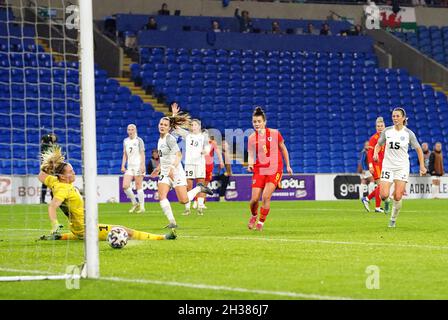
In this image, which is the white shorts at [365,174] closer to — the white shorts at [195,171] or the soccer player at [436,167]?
the soccer player at [436,167]

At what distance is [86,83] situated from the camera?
11016 millimetres

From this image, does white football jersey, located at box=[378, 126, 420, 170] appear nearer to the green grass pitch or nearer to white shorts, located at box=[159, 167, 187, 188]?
the green grass pitch

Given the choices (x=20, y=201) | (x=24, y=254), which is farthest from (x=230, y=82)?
(x=24, y=254)

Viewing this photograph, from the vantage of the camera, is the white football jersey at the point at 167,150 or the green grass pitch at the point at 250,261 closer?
the green grass pitch at the point at 250,261

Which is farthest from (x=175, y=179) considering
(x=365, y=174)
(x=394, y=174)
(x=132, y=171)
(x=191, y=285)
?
(x=365, y=174)

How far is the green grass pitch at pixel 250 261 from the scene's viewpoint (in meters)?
9.86

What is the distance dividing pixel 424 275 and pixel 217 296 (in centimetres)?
284

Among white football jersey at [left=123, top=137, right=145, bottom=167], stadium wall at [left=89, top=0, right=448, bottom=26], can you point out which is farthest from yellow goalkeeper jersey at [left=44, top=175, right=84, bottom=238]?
stadium wall at [left=89, top=0, right=448, bottom=26]

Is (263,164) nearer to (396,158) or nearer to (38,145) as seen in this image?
(396,158)

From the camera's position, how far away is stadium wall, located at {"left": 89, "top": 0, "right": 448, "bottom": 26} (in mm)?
43812

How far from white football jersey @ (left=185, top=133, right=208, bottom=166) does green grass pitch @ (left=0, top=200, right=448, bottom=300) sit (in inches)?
184

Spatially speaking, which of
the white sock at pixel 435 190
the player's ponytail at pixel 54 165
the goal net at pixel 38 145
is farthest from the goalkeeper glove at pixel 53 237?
the white sock at pixel 435 190
